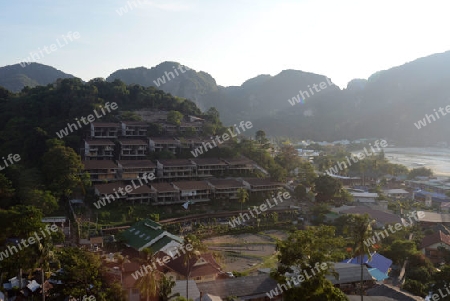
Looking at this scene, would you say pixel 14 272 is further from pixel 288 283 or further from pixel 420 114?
pixel 420 114

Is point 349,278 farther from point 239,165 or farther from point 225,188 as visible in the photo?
point 239,165

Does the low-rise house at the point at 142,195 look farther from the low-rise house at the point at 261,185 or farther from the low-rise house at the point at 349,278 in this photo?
the low-rise house at the point at 349,278

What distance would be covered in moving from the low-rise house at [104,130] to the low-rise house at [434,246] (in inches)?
1366

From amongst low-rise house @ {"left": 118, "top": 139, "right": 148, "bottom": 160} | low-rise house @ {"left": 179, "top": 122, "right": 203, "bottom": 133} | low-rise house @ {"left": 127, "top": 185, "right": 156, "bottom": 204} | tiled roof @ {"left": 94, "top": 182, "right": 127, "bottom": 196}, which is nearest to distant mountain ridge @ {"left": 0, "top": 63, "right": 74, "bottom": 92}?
low-rise house @ {"left": 179, "top": 122, "right": 203, "bottom": 133}

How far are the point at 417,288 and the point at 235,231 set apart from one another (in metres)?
16.3

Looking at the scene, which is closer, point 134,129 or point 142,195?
point 142,195

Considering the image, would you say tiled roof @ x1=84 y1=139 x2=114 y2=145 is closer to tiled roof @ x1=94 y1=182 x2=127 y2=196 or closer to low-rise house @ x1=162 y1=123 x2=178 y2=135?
tiled roof @ x1=94 y1=182 x2=127 y2=196

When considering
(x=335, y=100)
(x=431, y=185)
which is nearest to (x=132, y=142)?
(x=431, y=185)

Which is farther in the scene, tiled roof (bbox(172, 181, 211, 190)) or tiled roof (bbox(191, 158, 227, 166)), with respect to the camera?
tiled roof (bbox(191, 158, 227, 166))

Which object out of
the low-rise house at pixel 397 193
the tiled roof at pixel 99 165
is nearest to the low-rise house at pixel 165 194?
the tiled roof at pixel 99 165

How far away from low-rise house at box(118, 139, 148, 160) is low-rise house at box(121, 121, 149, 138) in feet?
11.0

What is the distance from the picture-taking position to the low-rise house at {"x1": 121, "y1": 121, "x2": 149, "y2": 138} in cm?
4759

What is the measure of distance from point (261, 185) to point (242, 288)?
22.4m

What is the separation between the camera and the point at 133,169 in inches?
1549
